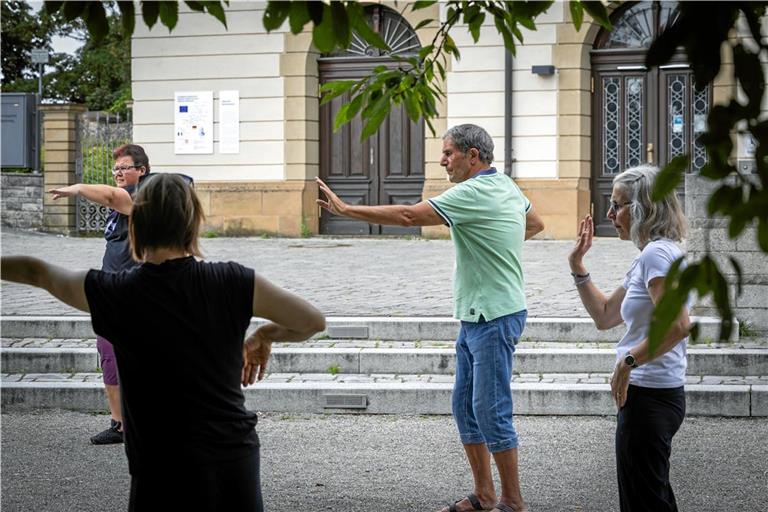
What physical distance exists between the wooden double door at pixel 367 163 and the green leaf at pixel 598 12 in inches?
758

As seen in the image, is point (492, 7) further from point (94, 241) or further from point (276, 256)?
point (94, 241)

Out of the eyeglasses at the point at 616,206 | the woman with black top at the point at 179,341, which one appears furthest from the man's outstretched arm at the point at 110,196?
the woman with black top at the point at 179,341

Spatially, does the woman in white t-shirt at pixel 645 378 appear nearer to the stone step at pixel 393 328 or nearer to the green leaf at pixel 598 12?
the green leaf at pixel 598 12

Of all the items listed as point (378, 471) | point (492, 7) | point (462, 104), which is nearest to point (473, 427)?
point (378, 471)

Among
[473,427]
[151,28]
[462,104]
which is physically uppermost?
[462,104]

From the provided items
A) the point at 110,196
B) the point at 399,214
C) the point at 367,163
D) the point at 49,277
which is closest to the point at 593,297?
the point at 399,214

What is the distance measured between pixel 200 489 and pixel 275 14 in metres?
1.30

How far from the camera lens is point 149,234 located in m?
3.68

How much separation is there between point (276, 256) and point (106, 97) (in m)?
26.1

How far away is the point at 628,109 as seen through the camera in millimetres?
22781

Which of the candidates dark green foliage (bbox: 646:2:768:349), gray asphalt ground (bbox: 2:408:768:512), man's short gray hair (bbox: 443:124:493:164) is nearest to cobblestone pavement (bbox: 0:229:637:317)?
gray asphalt ground (bbox: 2:408:768:512)

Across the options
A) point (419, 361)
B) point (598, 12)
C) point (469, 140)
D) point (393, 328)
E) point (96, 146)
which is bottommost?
point (419, 361)

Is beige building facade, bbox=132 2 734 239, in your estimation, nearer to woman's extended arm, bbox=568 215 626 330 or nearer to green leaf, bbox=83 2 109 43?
woman's extended arm, bbox=568 215 626 330

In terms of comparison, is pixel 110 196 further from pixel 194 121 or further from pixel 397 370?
pixel 194 121
